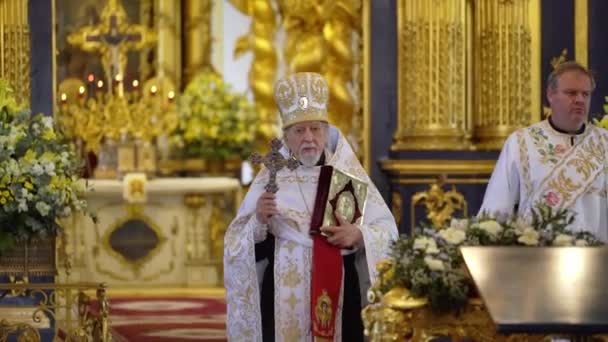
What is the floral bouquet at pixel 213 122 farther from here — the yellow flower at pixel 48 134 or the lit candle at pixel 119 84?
the yellow flower at pixel 48 134

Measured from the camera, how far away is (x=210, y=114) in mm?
17891

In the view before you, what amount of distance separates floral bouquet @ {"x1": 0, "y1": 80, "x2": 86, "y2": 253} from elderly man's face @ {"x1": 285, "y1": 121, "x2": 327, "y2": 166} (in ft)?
7.53

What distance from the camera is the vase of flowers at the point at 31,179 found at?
9.72 meters

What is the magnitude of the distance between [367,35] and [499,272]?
28.5 ft

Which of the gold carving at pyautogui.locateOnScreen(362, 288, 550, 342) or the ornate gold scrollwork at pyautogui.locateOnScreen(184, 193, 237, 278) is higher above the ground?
the gold carving at pyautogui.locateOnScreen(362, 288, 550, 342)

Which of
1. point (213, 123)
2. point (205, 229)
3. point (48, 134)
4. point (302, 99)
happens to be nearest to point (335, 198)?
point (302, 99)

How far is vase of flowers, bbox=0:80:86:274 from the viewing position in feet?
31.9

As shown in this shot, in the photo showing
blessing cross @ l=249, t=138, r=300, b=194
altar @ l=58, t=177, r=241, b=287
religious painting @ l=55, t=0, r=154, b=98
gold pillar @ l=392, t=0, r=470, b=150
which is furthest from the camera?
religious painting @ l=55, t=0, r=154, b=98

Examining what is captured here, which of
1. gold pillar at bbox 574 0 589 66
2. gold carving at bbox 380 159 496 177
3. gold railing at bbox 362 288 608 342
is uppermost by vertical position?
gold pillar at bbox 574 0 589 66

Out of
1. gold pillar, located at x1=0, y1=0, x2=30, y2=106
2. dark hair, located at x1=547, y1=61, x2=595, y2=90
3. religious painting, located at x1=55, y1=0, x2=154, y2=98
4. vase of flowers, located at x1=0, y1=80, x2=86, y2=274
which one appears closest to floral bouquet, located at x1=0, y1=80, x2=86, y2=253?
vase of flowers, located at x1=0, y1=80, x2=86, y2=274

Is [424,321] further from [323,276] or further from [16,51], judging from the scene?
[16,51]

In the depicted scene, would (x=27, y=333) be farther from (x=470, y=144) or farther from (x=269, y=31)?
(x=269, y=31)

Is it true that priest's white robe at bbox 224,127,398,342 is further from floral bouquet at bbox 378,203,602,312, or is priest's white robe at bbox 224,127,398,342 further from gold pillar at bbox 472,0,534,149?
gold pillar at bbox 472,0,534,149

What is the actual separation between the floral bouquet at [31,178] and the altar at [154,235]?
639 cm
